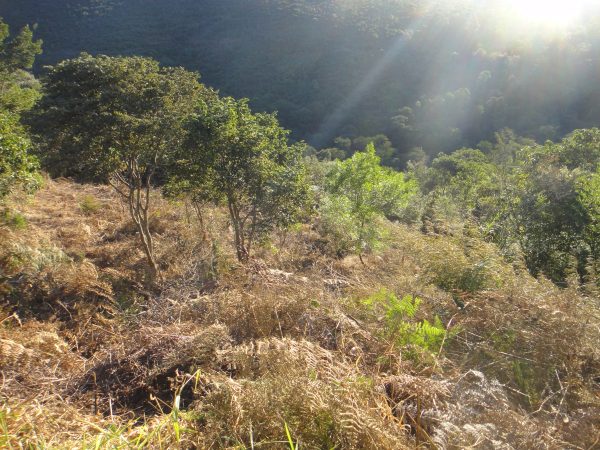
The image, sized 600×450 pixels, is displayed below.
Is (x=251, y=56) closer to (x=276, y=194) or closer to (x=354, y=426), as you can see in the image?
(x=276, y=194)

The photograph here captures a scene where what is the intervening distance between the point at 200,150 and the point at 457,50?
76597mm

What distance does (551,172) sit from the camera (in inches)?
395

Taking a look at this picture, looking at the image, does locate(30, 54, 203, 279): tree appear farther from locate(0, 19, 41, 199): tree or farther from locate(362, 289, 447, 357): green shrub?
locate(362, 289, 447, 357): green shrub

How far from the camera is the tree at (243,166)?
8391 mm

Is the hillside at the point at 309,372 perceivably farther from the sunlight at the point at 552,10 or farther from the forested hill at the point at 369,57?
the sunlight at the point at 552,10

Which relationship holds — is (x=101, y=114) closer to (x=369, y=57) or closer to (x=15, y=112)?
(x=15, y=112)

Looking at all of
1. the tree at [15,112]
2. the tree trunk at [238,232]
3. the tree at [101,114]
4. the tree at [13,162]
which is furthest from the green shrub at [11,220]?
the tree trunk at [238,232]

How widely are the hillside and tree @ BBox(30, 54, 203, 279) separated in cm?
341

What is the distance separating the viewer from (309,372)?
2.32 meters

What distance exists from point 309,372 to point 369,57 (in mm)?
73006

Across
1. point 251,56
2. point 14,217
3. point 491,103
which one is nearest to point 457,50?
point 491,103

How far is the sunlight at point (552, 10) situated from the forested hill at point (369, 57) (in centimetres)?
199

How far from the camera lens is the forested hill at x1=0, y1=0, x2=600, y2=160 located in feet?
179

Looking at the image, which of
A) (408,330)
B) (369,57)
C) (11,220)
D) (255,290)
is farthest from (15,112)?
(369,57)
